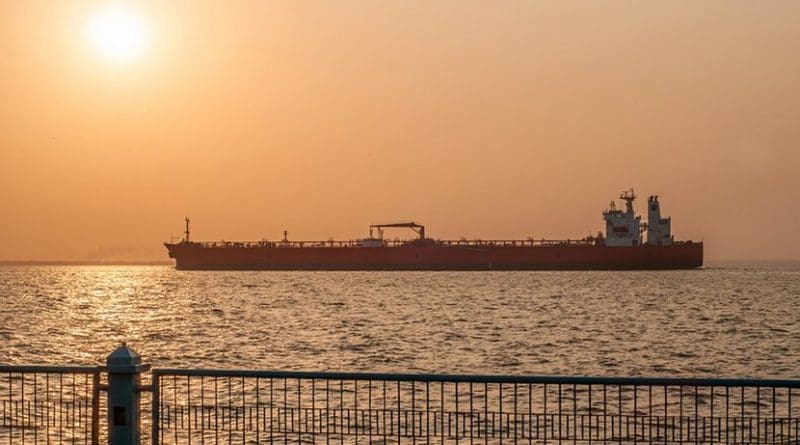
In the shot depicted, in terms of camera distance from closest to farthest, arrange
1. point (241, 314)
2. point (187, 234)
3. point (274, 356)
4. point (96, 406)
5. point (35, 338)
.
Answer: point (96, 406) → point (274, 356) → point (35, 338) → point (241, 314) → point (187, 234)

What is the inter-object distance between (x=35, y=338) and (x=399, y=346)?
1404 centimetres

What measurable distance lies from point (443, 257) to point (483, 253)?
5983mm

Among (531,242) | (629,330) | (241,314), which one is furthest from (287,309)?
(531,242)

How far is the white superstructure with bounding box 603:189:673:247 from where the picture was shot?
13988 centimetres

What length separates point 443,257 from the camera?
150m

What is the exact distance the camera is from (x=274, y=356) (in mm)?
32719

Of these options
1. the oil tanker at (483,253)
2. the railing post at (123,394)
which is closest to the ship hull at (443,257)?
the oil tanker at (483,253)

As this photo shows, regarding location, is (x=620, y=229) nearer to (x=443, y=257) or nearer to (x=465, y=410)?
(x=443, y=257)

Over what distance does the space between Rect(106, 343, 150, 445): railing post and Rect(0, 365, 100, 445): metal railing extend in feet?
0.73

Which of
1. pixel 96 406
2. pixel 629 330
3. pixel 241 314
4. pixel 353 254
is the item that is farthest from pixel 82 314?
pixel 353 254

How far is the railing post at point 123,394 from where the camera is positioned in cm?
907

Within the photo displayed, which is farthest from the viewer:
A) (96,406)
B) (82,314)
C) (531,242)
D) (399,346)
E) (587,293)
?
(531,242)

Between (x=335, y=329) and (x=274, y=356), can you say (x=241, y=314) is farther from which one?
(x=274, y=356)

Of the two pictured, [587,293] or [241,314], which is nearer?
[241,314]
